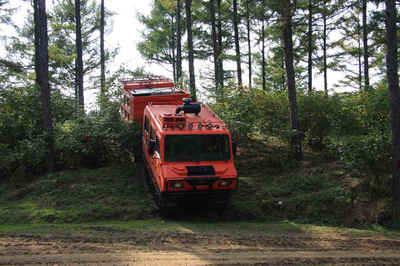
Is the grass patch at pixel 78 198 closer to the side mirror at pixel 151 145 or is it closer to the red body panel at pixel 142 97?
the side mirror at pixel 151 145

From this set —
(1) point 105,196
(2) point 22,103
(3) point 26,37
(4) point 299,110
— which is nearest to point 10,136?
(2) point 22,103

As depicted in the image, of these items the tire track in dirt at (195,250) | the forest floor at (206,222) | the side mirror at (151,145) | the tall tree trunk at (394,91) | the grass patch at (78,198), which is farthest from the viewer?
the side mirror at (151,145)

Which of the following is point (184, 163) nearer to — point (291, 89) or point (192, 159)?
point (192, 159)

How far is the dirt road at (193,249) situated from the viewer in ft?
23.3

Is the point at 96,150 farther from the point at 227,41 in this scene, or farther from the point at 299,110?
the point at 227,41

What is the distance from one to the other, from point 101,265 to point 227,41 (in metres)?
25.1

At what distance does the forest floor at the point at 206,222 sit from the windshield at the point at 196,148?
1653 millimetres

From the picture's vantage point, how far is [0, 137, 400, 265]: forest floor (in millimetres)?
7414

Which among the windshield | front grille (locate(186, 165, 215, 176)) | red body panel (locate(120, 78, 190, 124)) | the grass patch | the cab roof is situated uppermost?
red body panel (locate(120, 78, 190, 124))

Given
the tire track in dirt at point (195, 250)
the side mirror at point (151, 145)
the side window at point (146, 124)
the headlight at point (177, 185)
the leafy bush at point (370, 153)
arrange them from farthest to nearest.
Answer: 1. the side window at point (146, 124)
2. the side mirror at point (151, 145)
3. the leafy bush at point (370, 153)
4. the headlight at point (177, 185)
5. the tire track in dirt at point (195, 250)

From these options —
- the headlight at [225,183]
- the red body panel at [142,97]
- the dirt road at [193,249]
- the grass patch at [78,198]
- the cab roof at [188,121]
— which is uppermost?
the red body panel at [142,97]

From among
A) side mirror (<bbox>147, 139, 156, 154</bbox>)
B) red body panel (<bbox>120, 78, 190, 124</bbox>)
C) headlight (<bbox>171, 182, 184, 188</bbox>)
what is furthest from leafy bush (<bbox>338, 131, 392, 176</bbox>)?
red body panel (<bbox>120, 78, 190, 124</bbox>)

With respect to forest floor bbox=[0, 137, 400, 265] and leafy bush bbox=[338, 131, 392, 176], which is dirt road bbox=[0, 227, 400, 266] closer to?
forest floor bbox=[0, 137, 400, 265]

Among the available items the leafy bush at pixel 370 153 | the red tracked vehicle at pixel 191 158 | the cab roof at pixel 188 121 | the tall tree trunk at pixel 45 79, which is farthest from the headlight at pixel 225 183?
the tall tree trunk at pixel 45 79
